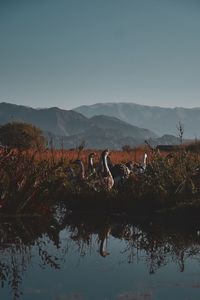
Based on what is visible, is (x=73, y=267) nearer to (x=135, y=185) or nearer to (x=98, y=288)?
(x=98, y=288)

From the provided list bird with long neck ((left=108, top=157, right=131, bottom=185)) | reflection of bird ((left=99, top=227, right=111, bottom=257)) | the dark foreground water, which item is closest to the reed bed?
the dark foreground water

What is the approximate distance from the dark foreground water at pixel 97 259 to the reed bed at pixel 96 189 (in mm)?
554

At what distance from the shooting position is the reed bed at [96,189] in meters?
13.7

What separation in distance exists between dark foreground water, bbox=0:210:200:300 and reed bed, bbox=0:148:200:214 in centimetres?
55

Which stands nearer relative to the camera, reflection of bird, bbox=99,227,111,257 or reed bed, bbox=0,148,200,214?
reflection of bird, bbox=99,227,111,257

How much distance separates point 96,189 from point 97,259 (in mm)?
5100

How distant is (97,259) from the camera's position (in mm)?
10766

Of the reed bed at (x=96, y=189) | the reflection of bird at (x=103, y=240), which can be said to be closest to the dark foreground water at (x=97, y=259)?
the reflection of bird at (x=103, y=240)

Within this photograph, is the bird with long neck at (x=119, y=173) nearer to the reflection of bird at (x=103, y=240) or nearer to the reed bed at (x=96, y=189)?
the reed bed at (x=96, y=189)

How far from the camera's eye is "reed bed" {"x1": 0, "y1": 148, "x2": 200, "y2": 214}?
44.9ft

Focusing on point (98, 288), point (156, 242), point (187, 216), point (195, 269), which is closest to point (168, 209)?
point (187, 216)

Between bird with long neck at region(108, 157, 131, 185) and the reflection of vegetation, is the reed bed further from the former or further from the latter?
bird with long neck at region(108, 157, 131, 185)

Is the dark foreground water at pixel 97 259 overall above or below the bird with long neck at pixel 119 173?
below

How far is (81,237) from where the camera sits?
1265 cm
